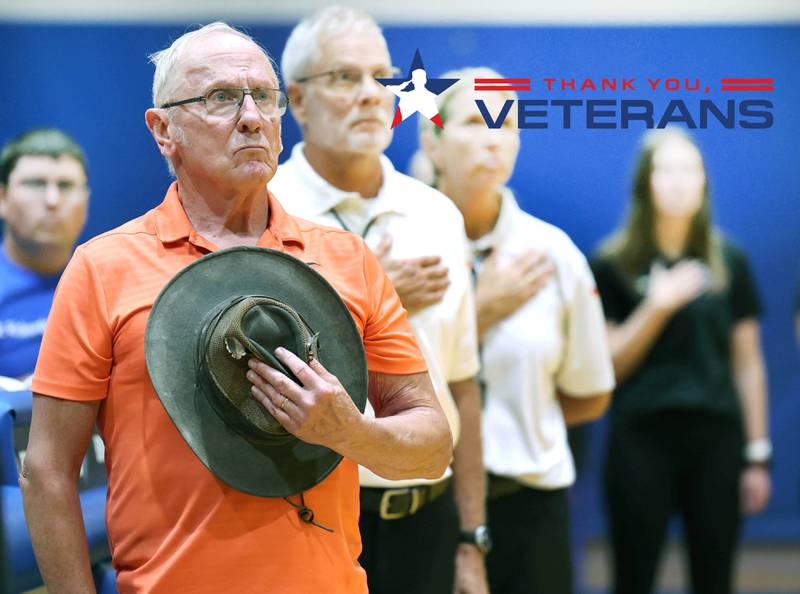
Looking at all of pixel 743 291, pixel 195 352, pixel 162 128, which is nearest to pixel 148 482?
pixel 195 352

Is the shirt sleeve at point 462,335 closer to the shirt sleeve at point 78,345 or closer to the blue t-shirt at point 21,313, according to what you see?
the blue t-shirt at point 21,313

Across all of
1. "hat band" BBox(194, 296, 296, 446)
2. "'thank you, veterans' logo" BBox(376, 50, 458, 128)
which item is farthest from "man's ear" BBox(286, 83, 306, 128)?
"hat band" BBox(194, 296, 296, 446)

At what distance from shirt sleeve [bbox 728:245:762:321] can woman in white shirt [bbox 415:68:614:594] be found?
0.47m

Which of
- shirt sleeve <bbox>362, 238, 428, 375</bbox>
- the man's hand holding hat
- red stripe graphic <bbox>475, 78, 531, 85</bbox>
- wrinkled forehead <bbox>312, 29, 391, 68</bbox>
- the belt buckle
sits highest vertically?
wrinkled forehead <bbox>312, 29, 391, 68</bbox>

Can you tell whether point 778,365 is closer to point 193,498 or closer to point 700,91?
point 700,91

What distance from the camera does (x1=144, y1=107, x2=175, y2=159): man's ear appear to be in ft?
6.70

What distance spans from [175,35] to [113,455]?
1.71 meters

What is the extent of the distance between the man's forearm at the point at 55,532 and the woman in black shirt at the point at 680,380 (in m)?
2.01

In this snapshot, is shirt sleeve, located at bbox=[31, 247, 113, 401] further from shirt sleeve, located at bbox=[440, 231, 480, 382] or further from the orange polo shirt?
shirt sleeve, located at bbox=[440, 231, 480, 382]

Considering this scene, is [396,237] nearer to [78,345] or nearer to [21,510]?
[21,510]

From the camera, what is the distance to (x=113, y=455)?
6.19 ft

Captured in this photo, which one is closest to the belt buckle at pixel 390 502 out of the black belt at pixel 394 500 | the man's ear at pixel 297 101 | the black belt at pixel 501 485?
the black belt at pixel 394 500

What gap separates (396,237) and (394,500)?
66 centimetres

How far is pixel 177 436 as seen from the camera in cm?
186
